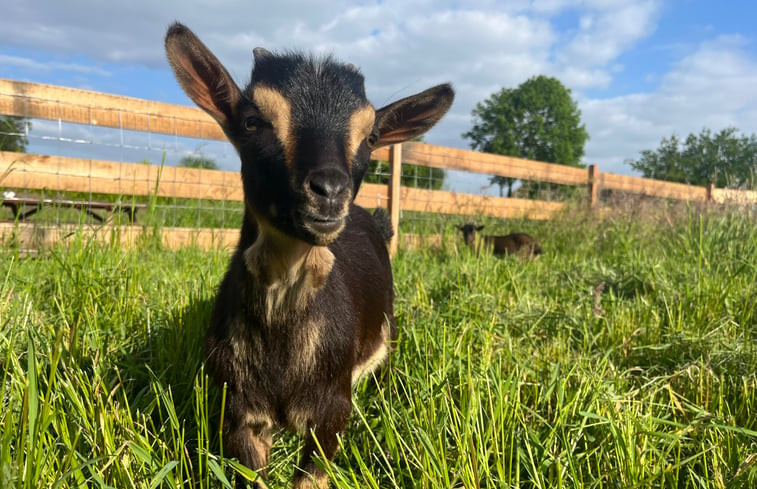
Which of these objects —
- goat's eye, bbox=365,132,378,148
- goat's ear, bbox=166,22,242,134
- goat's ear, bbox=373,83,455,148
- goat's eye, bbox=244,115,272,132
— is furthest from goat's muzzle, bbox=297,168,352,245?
goat's ear, bbox=373,83,455,148

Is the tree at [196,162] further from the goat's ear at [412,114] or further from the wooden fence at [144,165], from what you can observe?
the goat's ear at [412,114]

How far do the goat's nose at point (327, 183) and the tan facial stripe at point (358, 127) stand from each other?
33 cm

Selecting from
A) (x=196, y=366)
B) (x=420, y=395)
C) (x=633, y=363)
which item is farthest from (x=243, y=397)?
(x=633, y=363)

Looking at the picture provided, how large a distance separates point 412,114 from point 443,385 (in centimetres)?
143

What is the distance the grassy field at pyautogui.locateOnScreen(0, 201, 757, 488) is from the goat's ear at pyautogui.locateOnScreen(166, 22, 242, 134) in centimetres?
106

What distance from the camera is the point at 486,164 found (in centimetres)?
1124

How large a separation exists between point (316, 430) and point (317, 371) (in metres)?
0.24

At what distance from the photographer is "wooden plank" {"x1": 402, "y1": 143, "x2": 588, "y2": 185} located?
9852 mm

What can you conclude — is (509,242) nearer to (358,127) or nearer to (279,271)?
(358,127)

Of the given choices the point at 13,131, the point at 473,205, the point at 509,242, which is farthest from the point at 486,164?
the point at 13,131

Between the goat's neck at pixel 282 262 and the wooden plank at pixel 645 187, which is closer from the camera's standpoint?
the goat's neck at pixel 282 262

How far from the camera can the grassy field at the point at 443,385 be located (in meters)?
1.77

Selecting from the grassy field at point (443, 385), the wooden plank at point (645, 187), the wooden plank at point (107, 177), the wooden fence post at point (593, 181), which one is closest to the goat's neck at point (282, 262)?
the grassy field at point (443, 385)

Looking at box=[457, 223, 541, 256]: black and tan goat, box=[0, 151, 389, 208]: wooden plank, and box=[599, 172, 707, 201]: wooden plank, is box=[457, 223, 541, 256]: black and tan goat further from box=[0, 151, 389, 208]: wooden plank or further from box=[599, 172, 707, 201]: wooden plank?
box=[599, 172, 707, 201]: wooden plank
